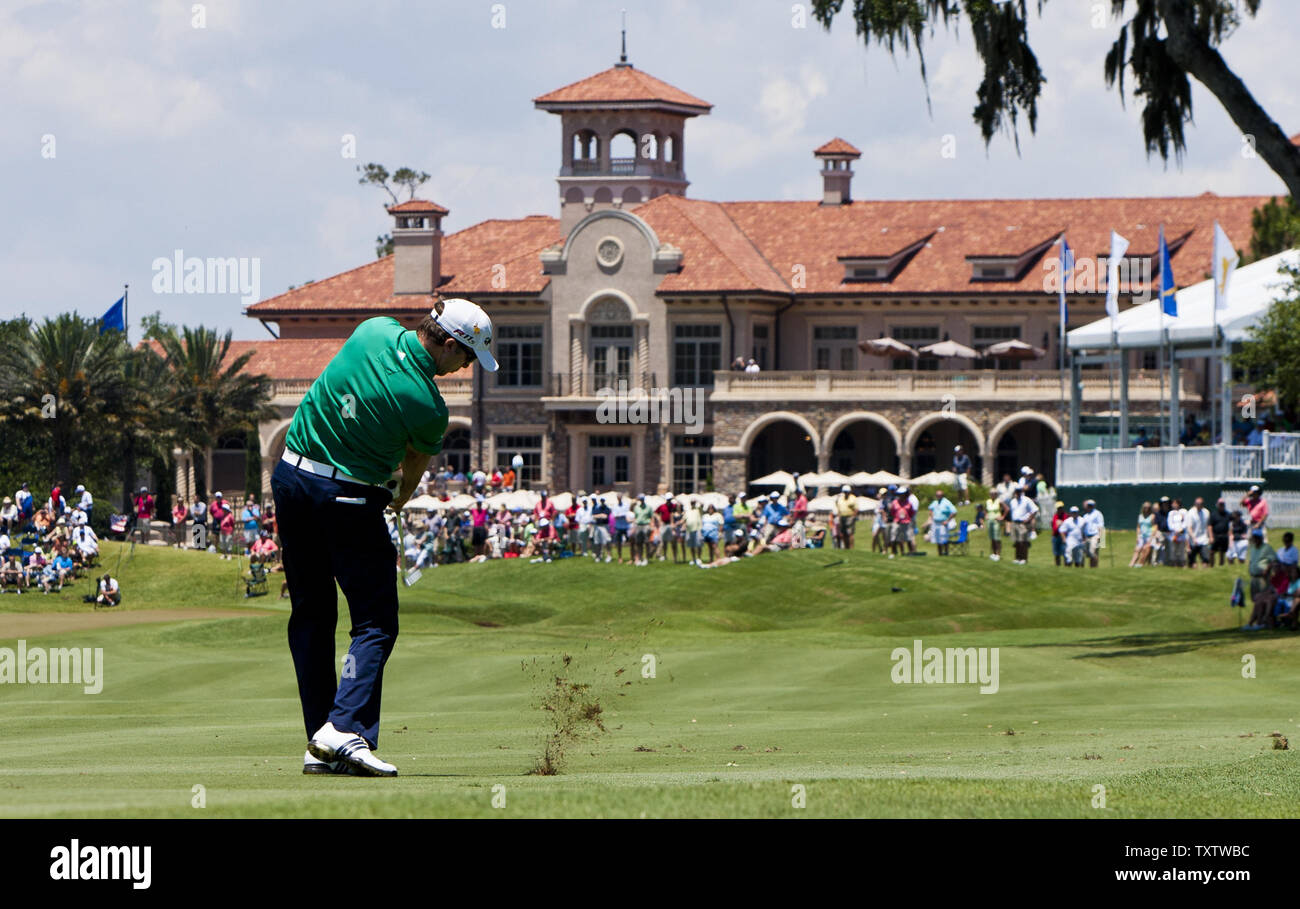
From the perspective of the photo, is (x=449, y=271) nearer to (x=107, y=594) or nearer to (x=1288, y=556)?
(x=107, y=594)

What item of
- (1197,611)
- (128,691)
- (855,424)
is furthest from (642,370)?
(128,691)

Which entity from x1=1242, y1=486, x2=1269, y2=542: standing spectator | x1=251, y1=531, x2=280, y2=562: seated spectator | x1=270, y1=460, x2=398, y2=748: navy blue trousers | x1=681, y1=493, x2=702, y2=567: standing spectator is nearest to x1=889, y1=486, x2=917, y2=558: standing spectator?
x1=681, y1=493, x2=702, y2=567: standing spectator

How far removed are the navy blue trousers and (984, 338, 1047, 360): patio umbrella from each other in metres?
59.3

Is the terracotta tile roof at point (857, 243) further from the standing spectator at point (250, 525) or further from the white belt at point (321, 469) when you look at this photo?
the white belt at point (321, 469)

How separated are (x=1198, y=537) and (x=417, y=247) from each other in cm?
4327

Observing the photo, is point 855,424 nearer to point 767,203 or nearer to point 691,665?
point 767,203

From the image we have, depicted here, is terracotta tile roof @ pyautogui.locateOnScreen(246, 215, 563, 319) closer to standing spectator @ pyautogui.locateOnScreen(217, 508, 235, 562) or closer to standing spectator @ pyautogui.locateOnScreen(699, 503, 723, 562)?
standing spectator @ pyautogui.locateOnScreen(217, 508, 235, 562)

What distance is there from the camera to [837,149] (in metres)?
76.7

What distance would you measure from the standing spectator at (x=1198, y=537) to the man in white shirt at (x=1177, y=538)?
105mm

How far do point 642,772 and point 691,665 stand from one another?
432 inches

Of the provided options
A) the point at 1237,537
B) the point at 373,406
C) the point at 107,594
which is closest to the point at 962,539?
the point at 1237,537

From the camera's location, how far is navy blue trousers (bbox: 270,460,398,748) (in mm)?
8500

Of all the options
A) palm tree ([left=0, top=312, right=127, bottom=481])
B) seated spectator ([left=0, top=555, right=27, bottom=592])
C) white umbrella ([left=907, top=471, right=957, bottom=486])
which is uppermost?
palm tree ([left=0, top=312, right=127, bottom=481])

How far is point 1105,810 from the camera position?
24.7 feet
